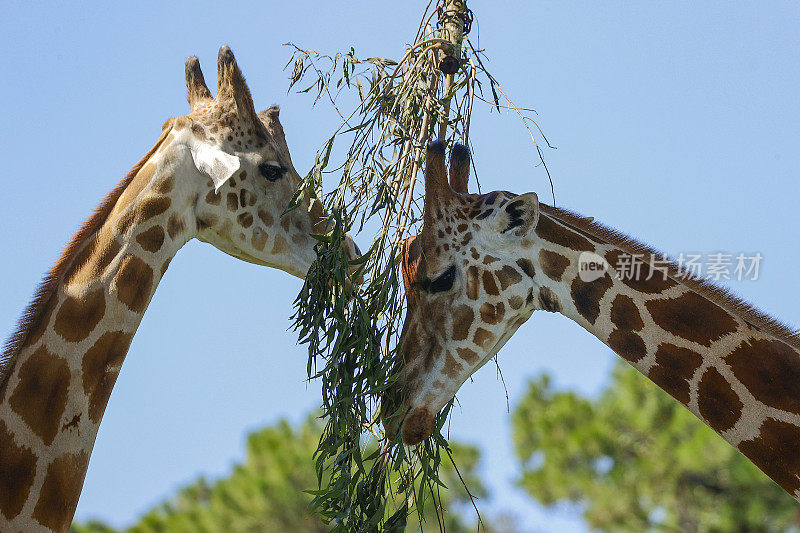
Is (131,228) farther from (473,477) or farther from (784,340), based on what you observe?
(473,477)

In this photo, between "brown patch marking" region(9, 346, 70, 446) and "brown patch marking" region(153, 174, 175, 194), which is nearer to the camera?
"brown patch marking" region(9, 346, 70, 446)

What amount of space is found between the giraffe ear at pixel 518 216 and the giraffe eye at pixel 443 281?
0.28m

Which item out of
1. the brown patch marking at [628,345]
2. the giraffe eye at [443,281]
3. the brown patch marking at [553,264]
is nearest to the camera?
the brown patch marking at [628,345]

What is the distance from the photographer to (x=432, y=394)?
157 inches

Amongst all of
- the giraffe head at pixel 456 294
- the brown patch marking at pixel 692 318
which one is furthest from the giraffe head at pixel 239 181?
the brown patch marking at pixel 692 318

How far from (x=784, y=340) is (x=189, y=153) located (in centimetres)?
273

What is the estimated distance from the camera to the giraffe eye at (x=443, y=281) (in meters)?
4.06

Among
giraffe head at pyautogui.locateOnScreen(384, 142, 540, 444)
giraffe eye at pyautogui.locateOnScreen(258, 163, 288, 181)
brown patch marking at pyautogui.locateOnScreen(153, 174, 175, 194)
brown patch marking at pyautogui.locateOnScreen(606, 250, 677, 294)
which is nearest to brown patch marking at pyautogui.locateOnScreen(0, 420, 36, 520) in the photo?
brown patch marking at pyautogui.locateOnScreen(153, 174, 175, 194)

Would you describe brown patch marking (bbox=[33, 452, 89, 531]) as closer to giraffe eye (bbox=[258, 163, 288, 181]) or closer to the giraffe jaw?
the giraffe jaw

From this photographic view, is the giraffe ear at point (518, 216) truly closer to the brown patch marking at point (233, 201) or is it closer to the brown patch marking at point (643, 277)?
the brown patch marking at point (643, 277)

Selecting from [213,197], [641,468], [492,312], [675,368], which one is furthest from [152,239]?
[641,468]

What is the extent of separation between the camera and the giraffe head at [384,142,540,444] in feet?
13.0

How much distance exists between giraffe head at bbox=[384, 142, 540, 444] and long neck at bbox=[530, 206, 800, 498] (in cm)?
13

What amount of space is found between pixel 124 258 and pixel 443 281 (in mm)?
1389
